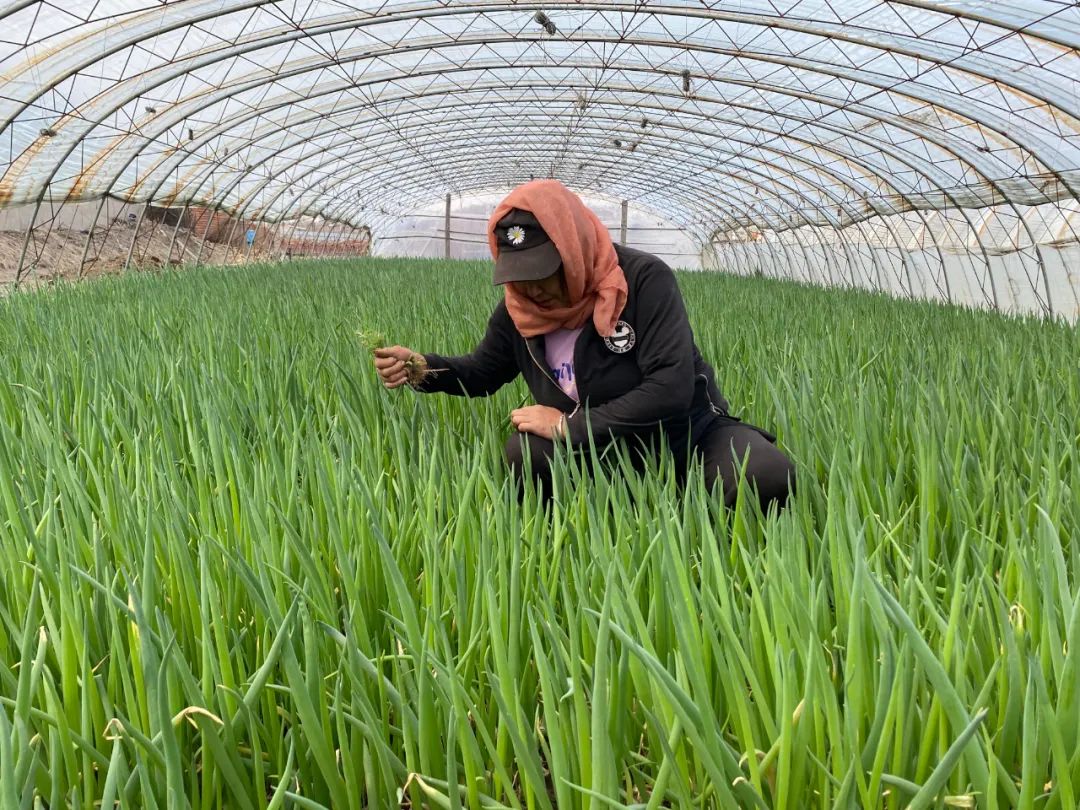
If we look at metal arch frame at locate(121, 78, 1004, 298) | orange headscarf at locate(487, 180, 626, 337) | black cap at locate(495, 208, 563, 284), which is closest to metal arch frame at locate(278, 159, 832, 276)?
metal arch frame at locate(121, 78, 1004, 298)

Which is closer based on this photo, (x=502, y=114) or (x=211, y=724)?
(x=211, y=724)

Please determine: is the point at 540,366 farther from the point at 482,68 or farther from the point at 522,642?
the point at 482,68

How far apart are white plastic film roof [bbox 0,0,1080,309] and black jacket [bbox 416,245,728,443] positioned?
20.1 feet

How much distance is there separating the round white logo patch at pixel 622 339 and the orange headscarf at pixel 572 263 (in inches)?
1.2

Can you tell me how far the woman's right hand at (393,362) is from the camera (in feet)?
5.64

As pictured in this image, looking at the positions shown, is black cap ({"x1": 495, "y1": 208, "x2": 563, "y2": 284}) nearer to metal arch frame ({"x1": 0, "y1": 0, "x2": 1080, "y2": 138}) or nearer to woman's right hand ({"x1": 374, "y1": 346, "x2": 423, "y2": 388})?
woman's right hand ({"x1": 374, "y1": 346, "x2": 423, "y2": 388})

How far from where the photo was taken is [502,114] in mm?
14844

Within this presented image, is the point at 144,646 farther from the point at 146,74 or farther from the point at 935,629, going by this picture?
the point at 146,74

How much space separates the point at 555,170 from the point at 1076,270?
1456 cm

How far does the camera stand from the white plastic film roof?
24.8 ft

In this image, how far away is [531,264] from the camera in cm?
160

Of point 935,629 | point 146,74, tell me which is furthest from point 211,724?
point 146,74

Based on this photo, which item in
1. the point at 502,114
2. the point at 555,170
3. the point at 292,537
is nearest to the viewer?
the point at 292,537

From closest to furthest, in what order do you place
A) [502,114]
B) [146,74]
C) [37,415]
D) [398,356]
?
[37,415] → [398,356] → [146,74] → [502,114]
